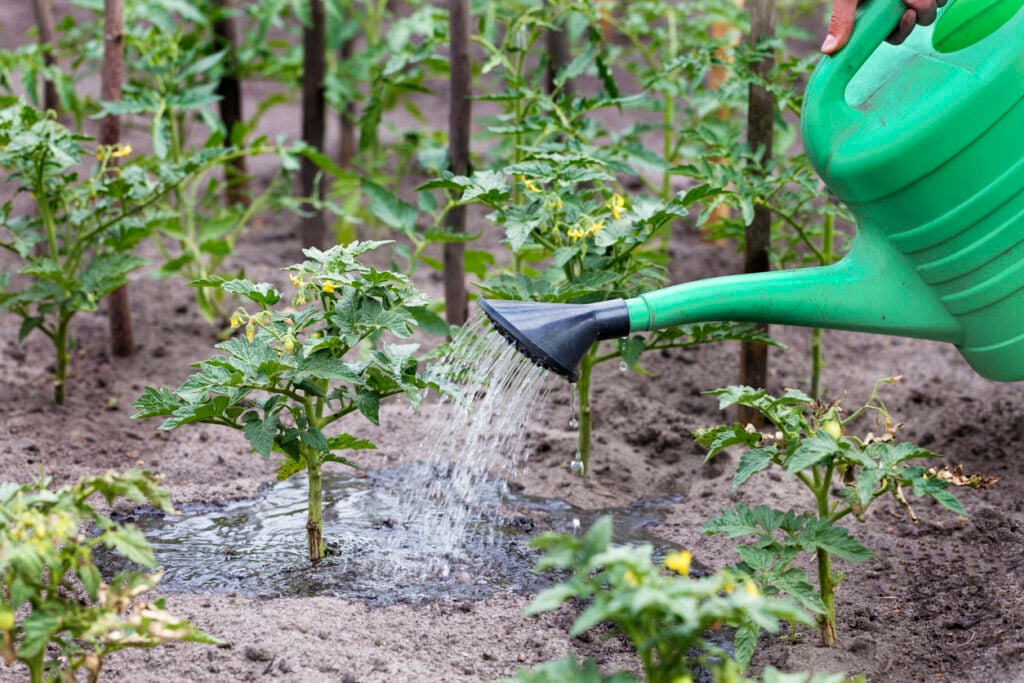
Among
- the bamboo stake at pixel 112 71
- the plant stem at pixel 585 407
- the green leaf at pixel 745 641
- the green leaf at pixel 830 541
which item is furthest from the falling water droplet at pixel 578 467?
the bamboo stake at pixel 112 71

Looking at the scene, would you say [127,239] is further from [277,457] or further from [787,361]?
[787,361]

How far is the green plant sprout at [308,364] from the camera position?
2184 mm

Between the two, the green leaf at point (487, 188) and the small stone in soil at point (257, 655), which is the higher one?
the green leaf at point (487, 188)

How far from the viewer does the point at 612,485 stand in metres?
2.98

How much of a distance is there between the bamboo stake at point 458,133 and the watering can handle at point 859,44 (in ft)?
4.26

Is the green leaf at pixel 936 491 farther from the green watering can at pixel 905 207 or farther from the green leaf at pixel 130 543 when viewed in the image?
the green leaf at pixel 130 543

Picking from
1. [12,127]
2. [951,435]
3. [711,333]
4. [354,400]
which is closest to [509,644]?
[354,400]

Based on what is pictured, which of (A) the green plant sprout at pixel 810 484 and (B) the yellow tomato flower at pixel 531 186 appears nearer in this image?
(A) the green plant sprout at pixel 810 484

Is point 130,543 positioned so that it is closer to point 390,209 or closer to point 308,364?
point 308,364

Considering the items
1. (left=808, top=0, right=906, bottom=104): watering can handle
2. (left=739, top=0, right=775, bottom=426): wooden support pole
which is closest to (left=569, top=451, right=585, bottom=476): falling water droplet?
(left=739, top=0, right=775, bottom=426): wooden support pole

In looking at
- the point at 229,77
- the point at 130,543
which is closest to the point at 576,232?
the point at 130,543

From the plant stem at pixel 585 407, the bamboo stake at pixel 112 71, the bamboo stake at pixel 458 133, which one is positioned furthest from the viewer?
the bamboo stake at pixel 112 71

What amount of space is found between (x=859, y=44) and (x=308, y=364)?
3.72 ft

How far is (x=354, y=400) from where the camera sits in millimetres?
2268
